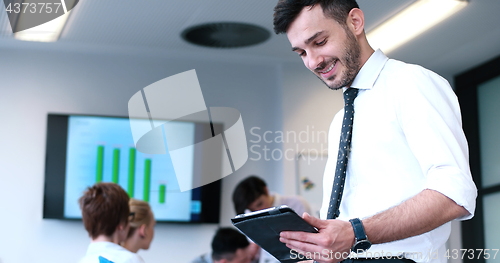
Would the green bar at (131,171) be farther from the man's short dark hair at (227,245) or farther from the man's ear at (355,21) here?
the man's ear at (355,21)

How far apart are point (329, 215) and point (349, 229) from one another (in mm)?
217

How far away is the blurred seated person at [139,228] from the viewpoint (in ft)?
9.09

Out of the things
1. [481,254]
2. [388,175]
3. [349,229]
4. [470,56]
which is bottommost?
[481,254]

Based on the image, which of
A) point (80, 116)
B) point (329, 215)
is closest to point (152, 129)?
point (80, 116)

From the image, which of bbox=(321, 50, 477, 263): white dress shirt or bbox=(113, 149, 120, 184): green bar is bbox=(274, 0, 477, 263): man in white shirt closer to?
bbox=(321, 50, 477, 263): white dress shirt

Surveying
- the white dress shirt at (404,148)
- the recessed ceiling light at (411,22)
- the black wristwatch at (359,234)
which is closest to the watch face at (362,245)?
the black wristwatch at (359,234)

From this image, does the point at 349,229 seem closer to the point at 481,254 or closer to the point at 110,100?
the point at 110,100

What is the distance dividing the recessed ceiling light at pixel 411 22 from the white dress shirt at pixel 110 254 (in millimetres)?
2378

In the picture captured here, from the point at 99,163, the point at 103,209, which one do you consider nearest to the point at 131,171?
the point at 99,163

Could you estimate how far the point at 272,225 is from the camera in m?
1.04

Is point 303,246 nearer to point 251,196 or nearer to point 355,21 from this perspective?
point 355,21

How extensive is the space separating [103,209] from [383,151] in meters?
1.69

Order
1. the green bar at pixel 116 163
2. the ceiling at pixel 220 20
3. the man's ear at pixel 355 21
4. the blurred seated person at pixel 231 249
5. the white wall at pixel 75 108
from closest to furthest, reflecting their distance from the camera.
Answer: the man's ear at pixel 355 21
the blurred seated person at pixel 231 249
the ceiling at pixel 220 20
the white wall at pixel 75 108
the green bar at pixel 116 163

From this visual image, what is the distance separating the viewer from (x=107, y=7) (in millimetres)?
3275
